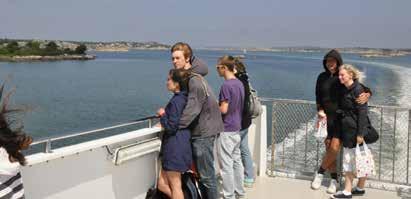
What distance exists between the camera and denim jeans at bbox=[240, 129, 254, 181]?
173 inches

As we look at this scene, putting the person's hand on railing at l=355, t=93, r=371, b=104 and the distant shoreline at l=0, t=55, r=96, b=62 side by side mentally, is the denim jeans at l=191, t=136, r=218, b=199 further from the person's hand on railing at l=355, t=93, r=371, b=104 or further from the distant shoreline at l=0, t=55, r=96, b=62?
the distant shoreline at l=0, t=55, r=96, b=62

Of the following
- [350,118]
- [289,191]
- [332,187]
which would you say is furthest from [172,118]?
[332,187]

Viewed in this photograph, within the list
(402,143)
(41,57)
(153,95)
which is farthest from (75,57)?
(402,143)

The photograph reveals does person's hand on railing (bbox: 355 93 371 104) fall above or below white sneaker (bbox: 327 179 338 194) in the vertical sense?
above

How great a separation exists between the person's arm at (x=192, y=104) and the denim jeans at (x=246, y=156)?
116cm

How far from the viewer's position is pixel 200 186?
360 cm

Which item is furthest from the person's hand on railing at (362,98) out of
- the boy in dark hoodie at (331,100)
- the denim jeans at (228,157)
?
the denim jeans at (228,157)

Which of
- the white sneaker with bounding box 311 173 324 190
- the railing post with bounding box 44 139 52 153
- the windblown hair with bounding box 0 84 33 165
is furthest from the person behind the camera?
the white sneaker with bounding box 311 173 324 190

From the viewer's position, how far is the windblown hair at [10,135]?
6.89 feet

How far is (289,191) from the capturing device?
4.66 metres

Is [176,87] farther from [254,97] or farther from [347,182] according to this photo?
[347,182]

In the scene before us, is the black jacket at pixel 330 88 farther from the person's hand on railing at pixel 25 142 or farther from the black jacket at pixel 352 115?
the person's hand on railing at pixel 25 142

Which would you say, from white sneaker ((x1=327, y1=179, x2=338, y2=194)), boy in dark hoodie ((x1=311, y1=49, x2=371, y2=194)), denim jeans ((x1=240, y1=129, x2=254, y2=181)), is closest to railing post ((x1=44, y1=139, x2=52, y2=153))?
denim jeans ((x1=240, y1=129, x2=254, y2=181))

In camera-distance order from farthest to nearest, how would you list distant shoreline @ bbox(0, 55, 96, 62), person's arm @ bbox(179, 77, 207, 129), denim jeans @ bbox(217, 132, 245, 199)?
1. distant shoreline @ bbox(0, 55, 96, 62)
2. denim jeans @ bbox(217, 132, 245, 199)
3. person's arm @ bbox(179, 77, 207, 129)
